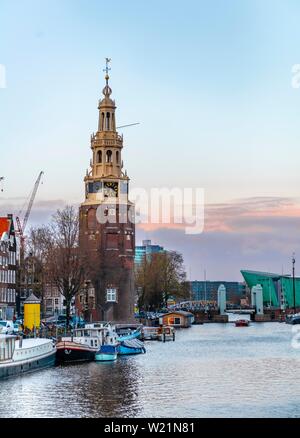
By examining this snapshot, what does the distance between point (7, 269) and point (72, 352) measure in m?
44.0

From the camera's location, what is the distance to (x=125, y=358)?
84875 mm

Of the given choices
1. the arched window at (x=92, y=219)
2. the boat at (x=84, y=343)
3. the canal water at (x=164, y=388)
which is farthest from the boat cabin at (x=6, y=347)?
the arched window at (x=92, y=219)

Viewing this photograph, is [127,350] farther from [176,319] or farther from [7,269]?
[176,319]

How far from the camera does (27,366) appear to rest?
220ft

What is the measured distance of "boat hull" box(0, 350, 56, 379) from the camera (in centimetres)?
6194

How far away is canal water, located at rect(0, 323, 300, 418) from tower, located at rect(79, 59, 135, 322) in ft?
140

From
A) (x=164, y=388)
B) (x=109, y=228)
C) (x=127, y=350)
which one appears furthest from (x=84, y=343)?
(x=109, y=228)

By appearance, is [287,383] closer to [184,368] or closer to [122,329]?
[184,368]

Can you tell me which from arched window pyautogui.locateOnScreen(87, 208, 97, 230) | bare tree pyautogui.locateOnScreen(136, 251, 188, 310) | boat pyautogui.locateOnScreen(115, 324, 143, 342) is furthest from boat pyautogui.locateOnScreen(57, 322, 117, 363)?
bare tree pyautogui.locateOnScreen(136, 251, 188, 310)

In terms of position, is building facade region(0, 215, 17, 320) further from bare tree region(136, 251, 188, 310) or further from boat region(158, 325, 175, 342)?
bare tree region(136, 251, 188, 310)

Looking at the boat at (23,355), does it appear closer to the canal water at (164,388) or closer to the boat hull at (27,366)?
the boat hull at (27,366)

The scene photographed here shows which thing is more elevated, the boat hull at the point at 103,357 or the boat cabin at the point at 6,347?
the boat cabin at the point at 6,347

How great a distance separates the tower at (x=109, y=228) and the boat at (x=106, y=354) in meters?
46.3

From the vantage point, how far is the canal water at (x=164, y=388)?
48781 millimetres
